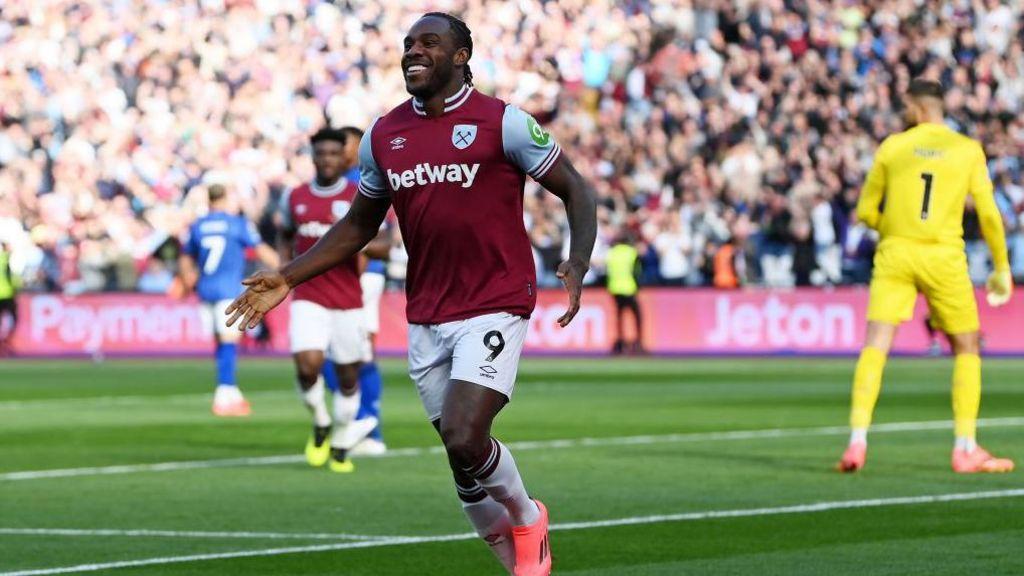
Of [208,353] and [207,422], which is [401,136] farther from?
[208,353]

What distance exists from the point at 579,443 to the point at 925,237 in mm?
4083

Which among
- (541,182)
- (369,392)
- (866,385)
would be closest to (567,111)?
(369,392)

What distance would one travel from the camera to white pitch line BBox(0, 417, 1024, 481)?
14.4 metres

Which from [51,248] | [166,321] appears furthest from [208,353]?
[51,248]

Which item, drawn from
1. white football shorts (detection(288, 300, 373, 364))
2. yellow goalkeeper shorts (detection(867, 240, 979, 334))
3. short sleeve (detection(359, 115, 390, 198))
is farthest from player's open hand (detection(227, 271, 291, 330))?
white football shorts (detection(288, 300, 373, 364))

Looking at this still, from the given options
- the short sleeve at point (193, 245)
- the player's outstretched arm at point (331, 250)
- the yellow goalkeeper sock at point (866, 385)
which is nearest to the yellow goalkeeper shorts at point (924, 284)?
the yellow goalkeeper sock at point (866, 385)

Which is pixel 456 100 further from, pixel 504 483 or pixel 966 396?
pixel 966 396

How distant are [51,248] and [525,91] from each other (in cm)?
917

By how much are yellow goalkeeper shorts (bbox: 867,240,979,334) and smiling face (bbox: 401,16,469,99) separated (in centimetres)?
590

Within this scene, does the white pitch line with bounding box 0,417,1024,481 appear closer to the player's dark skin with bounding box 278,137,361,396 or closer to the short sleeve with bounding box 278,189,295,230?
the player's dark skin with bounding box 278,137,361,396

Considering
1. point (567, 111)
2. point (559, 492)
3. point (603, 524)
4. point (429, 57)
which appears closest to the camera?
point (429, 57)

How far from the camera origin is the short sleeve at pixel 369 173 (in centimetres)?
820

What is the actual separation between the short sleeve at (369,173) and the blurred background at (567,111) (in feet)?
76.9

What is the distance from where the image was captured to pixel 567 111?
125 ft
